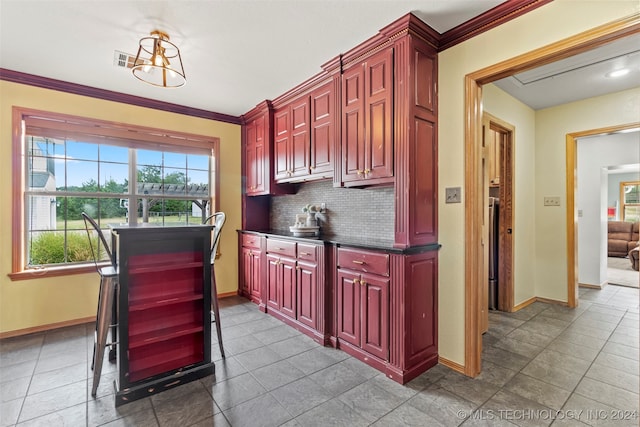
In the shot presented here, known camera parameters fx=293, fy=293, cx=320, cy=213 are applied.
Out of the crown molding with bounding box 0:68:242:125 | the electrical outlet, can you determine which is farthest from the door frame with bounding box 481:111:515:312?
the crown molding with bounding box 0:68:242:125

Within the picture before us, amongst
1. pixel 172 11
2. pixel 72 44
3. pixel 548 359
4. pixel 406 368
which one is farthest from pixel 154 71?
pixel 548 359

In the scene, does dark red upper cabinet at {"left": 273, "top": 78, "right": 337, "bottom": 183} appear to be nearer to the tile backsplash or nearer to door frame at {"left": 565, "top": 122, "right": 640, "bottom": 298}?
the tile backsplash

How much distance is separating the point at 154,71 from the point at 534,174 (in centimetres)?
480

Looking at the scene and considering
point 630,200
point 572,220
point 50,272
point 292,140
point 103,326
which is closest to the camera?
point 103,326

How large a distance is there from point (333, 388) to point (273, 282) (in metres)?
1.57

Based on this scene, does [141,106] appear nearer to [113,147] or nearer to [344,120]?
[113,147]

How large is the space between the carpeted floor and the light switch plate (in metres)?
4.64

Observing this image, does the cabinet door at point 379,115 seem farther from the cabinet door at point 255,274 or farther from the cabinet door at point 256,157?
the cabinet door at point 255,274

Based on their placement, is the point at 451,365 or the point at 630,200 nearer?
the point at 451,365

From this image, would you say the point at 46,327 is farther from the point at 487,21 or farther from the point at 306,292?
the point at 487,21

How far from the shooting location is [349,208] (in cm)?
324

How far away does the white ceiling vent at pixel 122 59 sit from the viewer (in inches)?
98.3

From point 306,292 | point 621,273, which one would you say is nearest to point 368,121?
point 306,292

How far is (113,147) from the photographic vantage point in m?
3.54
